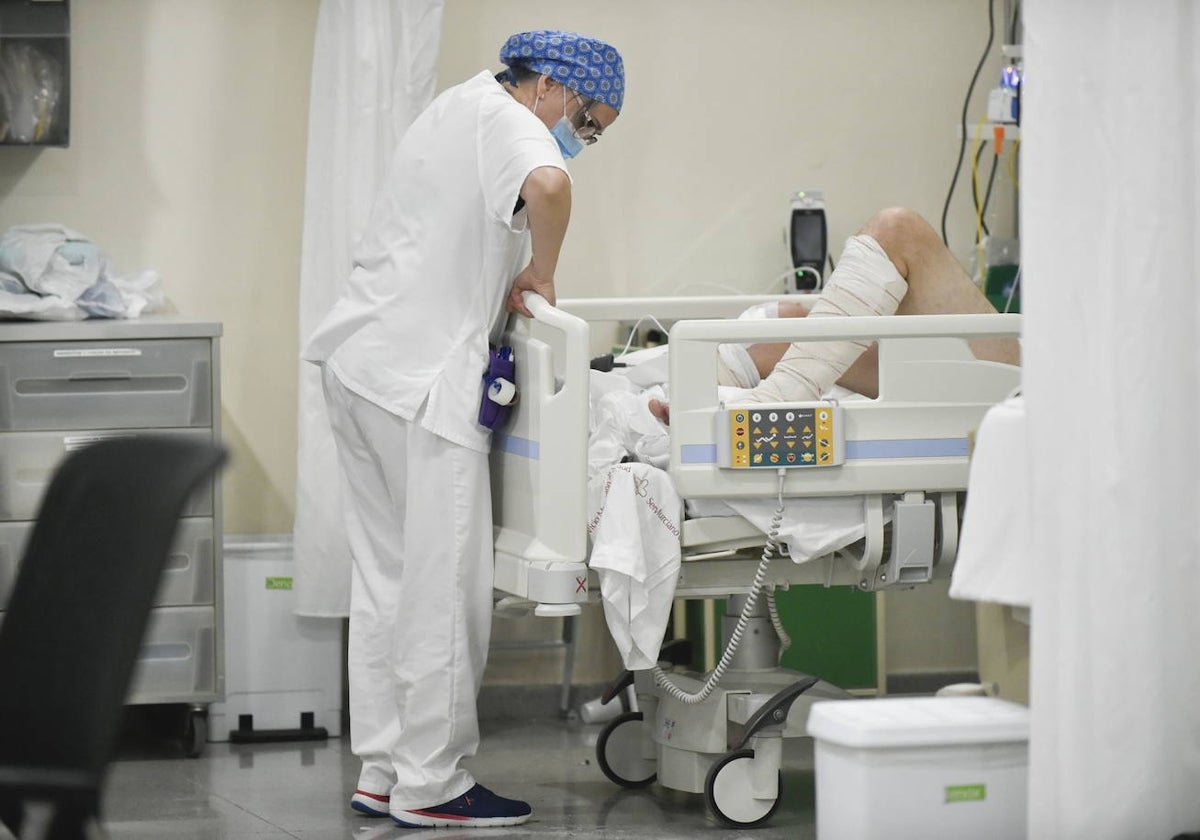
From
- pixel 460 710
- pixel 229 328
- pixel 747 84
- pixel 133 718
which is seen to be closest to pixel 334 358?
pixel 460 710

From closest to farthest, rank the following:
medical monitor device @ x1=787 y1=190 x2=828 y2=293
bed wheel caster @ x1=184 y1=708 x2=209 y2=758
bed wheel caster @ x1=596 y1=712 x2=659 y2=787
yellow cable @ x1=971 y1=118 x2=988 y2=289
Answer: bed wheel caster @ x1=596 y1=712 x2=659 y2=787
bed wheel caster @ x1=184 y1=708 x2=209 y2=758
medical monitor device @ x1=787 y1=190 x2=828 y2=293
yellow cable @ x1=971 y1=118 x2=988 y2=289

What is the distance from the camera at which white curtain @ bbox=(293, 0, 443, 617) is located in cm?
437

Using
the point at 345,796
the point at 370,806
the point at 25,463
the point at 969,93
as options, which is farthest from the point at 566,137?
the point at 969,93

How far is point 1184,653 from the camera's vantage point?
2408 millimetres

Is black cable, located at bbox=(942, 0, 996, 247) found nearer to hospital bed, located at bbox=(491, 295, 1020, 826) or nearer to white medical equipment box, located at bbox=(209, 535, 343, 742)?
hospital bed, located at bbox=(491, 295, 1020, 826)

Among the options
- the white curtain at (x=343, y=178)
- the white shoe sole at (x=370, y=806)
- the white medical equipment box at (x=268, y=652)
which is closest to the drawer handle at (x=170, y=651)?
the white medical equipment box at (x=268, y=652)

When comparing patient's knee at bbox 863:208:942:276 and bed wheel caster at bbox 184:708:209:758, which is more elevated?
patient's knee at bbox 863:208:942:276

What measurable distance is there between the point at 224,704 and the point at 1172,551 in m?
2.90

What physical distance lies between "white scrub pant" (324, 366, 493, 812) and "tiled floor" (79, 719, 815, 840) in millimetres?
191

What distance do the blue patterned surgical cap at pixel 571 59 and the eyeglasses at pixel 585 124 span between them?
0.08 feet

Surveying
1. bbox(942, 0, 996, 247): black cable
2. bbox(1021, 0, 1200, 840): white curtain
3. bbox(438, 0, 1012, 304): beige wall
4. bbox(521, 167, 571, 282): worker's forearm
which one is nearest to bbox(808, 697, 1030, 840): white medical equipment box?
bbox(1021, 0, 1200, 840): white curtain

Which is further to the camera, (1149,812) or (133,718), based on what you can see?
(133,718)

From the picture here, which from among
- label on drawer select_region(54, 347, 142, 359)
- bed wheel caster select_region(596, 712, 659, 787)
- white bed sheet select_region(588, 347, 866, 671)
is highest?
label on drawer select_region(54, 347, 142, 359)

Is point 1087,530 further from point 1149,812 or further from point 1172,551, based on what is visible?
point 1149,812
